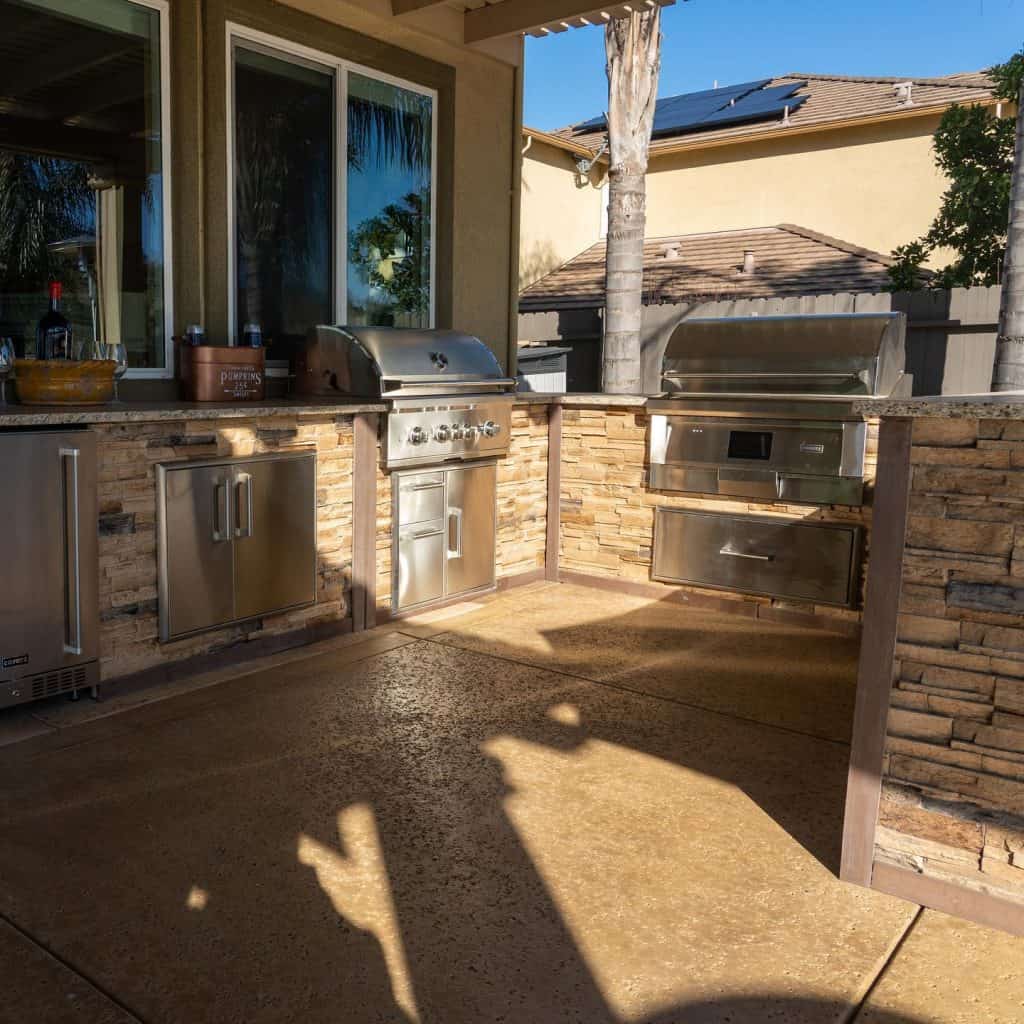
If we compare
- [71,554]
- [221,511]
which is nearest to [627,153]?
[221,511]

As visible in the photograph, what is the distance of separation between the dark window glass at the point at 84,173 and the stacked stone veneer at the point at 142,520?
55cm

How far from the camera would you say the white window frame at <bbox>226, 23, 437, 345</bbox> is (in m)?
4.56

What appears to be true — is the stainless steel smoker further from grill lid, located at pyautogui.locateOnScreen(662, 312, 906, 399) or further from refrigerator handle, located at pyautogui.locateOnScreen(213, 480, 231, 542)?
refrigerator handle, located at pyautogui.locateOnScreen(213, 480, 231, 542)

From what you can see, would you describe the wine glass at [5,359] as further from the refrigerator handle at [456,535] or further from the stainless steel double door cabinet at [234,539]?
the refrigerator handle at [456,535]

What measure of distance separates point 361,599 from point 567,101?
1711 cm

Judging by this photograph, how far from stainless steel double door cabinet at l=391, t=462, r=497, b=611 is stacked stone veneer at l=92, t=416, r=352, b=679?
2.23ft

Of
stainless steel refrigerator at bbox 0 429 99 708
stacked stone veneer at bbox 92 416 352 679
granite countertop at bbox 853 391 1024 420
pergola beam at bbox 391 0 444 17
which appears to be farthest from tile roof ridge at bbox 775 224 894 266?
stainless steel refrigerator at bbox 0 429 99 708

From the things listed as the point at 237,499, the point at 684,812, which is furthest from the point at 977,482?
the point at 237,499

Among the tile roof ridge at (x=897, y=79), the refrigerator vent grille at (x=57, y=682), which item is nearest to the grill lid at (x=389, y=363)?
the refrigerator vent grille at (x=57, y=682)

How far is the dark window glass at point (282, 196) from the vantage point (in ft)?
15.4

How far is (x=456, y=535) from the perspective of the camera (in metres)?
4.98

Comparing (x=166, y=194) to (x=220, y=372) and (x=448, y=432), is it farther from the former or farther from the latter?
(x=448, y=432)

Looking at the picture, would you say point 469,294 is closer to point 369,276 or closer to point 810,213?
point 369,276

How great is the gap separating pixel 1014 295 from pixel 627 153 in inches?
116
